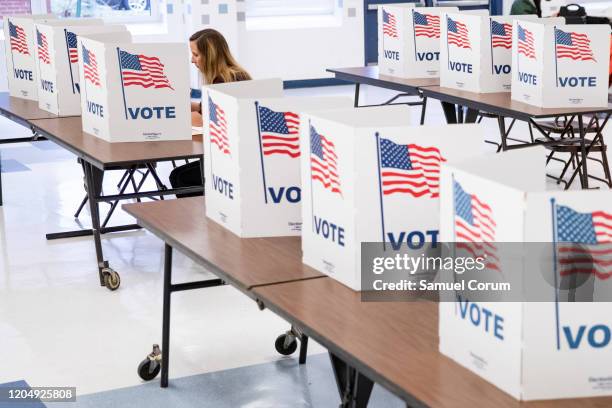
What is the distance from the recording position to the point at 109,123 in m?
3.97

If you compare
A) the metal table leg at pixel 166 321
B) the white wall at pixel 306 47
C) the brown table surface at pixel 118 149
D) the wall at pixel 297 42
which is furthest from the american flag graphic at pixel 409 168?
the white wall at pixel 306 47

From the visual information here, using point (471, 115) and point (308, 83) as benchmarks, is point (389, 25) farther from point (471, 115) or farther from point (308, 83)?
point (308, 83)

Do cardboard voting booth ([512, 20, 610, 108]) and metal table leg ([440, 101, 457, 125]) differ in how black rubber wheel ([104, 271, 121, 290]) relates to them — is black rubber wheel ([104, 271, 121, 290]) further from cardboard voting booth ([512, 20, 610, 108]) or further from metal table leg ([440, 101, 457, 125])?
metal table leg ([440, 101, 457, 125])

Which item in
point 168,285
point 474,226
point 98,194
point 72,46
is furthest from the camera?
point 72,46

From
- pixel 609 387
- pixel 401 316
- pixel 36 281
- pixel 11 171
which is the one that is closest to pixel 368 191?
pixel 401 316

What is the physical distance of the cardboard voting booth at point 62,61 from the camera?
461cm

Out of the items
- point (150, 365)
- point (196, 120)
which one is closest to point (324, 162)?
point (150, 365)

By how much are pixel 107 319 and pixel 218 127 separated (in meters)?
1.36

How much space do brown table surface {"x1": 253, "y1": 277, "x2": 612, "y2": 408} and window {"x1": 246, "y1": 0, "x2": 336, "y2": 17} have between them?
8259 mm

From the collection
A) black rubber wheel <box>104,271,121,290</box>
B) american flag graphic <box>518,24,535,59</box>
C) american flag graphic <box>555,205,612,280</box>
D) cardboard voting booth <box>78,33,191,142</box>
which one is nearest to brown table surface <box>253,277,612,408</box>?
american flag graphic <box>555,205,612,280</box>

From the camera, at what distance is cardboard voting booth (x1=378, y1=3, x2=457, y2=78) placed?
5991 millimetres

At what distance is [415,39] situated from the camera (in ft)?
19.8

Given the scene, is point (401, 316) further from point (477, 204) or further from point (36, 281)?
point (36, 281)

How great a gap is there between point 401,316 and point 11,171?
485 centimetres
